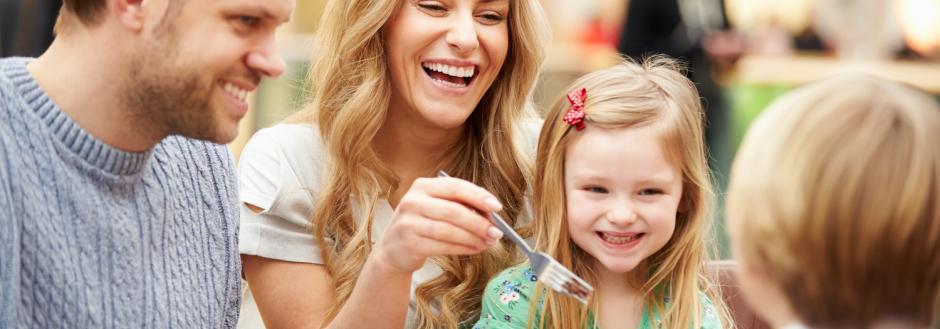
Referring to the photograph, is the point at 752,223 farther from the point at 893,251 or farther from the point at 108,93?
the point at 108,93

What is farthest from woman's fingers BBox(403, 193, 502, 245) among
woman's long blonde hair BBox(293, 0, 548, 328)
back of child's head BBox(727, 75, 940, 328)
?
back of child's head BBox(727, 75, 940, 328)

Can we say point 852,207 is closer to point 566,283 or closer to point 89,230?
point 566,283

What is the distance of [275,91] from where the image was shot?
17.1ft

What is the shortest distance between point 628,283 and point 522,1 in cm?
52

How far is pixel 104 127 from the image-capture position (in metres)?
1.43

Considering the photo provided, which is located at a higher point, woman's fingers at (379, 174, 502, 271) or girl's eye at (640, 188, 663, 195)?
girl's eye at (640, 188, 663, 195)

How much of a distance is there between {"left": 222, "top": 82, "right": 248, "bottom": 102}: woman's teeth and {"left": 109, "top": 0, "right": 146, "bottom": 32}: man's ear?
0.13m

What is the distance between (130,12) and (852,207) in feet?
2.72

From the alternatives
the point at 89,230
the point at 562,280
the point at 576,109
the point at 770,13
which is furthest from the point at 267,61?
the point at 770,13

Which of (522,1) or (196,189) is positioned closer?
(196,189)

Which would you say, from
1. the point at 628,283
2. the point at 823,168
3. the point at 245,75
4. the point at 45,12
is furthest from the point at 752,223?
the point at 45,12

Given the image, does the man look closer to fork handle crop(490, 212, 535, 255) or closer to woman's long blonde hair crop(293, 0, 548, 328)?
fork handle crop(490, 212, 535, 255)

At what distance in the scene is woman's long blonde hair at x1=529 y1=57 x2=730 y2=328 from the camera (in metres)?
1.84

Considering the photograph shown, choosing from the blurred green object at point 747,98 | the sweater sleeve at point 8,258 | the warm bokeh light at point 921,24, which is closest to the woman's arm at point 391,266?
the sweater sleeve at point 8,258
